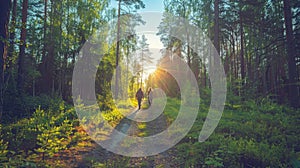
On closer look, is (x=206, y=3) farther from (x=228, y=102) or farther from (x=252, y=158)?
(x=252, y=158)

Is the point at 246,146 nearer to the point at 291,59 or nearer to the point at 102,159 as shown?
the point at 102,159

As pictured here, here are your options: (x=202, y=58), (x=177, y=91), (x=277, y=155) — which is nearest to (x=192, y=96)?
(x=177, y=91)

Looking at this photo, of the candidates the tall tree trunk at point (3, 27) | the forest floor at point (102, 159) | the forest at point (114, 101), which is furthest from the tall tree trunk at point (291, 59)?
the tall tree trunk at point (3, 27)

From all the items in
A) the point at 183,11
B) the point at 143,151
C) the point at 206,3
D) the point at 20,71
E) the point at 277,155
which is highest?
the point at 183,11

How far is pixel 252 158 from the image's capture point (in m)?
4.38

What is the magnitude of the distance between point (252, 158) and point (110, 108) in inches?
353

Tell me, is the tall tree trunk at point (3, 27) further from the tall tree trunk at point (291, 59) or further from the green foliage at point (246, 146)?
the tall tree trunk at point (291, 59)

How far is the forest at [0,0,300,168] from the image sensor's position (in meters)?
4.74

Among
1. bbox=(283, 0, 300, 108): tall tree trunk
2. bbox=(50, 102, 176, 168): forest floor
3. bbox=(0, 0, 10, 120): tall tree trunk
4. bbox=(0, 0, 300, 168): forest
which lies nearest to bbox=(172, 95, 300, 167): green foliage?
bbox=(0, 0, 300, 168): forest

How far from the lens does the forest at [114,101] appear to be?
474 centimetres

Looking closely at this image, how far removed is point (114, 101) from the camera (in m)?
16.4

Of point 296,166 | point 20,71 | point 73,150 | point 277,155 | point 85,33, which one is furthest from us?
point 85,33

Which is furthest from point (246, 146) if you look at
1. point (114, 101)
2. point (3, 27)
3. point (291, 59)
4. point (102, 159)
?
point (114, 101)

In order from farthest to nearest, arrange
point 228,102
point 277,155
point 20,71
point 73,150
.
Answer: point 228,102 < point 20,71 < point 73,150 < point 277,155
